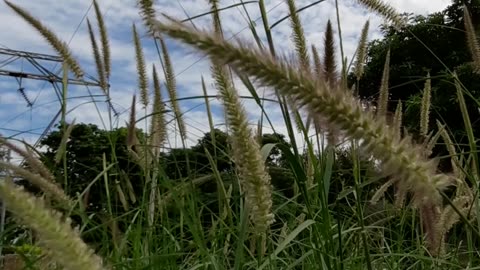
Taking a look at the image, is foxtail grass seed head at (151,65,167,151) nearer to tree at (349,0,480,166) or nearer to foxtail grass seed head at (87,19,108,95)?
foxtail grass seed head at (87,19,108,95)

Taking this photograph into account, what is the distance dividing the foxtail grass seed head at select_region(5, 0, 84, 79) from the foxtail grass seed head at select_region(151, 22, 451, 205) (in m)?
1.95

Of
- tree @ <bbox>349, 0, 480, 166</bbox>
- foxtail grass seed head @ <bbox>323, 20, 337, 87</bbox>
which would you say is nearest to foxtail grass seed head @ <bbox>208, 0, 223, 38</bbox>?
foxtail grass seed head @ <bbox>323, 20, 337, 87</bbox>

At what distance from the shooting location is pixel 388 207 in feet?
11.0

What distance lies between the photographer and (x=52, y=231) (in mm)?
865

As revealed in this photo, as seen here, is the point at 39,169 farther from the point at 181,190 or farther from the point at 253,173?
the point at 253,173

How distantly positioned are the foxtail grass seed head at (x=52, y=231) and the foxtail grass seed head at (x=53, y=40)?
1947 millimetres

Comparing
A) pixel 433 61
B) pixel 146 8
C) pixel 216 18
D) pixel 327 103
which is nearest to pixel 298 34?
pixel 216 18

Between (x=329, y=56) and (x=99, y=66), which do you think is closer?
(x=329, y=56)

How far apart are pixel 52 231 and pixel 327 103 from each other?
0.39 m

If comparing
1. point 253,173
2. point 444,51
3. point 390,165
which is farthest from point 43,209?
point 444,51

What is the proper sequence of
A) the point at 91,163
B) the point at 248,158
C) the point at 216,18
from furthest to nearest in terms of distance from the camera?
the point at 91,163 → the point at 216,18 → the point at 248,158

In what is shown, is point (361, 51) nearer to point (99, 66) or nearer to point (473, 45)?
point (473, 45)

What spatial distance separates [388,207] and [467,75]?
1037 cm

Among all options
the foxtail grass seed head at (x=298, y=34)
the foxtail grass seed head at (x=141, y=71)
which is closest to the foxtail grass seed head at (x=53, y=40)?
the foxtail grass seed head at (x=141, y=71)
